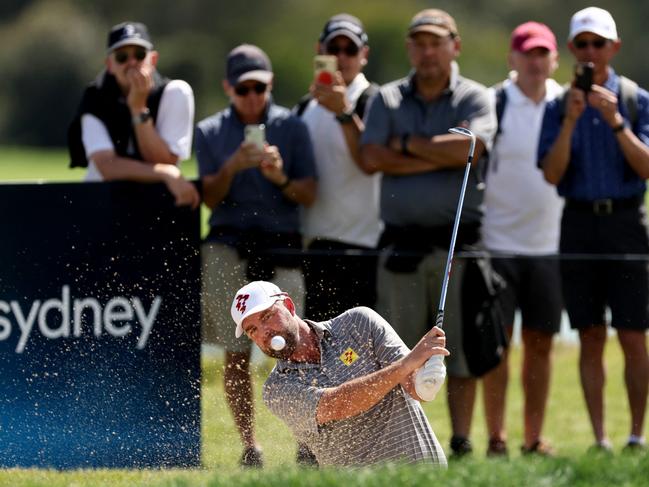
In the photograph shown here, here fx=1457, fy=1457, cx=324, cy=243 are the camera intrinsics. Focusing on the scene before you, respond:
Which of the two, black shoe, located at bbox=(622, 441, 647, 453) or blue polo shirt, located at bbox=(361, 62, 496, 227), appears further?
blue polo shirt, located at bbox=(361, 62, 496, 227)

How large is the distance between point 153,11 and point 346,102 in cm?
4211

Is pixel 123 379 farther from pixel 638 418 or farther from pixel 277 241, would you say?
pixel 638 418

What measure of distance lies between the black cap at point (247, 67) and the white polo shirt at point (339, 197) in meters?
0.47

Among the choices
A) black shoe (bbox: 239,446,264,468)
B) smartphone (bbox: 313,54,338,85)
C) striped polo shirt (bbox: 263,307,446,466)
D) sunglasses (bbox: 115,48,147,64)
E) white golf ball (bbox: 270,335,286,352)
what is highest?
sunglasses (bbox: 115,48,147,64)

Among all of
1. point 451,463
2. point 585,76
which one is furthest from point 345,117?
point 451,463

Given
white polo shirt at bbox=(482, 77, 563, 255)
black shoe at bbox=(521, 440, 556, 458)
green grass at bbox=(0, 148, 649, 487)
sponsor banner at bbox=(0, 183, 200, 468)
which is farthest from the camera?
white polo shirt at bbox=(482, 77, 563, 255)

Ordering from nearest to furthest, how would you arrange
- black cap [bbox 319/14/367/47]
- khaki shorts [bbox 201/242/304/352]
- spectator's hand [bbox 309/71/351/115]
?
khaki shorts [bbox 201/242/304/352] < spectator's hand [bbox 309/71/351/115] < black cap [bbox 319/14/367/47]

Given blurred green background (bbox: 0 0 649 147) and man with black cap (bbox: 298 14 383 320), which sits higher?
blurred green background (bbox: 0 0 649 147)

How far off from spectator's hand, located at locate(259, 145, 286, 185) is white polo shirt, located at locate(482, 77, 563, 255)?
1.26m

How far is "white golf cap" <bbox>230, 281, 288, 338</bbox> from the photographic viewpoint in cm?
593

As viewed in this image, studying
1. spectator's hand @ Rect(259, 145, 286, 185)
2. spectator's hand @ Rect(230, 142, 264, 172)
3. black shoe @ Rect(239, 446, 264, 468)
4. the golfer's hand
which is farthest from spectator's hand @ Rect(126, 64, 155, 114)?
the golfer's hand

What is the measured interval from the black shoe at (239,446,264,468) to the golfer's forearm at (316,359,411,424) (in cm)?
166

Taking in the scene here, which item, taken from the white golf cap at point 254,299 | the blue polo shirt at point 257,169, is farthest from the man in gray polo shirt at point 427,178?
the white golf cap at point 254,299

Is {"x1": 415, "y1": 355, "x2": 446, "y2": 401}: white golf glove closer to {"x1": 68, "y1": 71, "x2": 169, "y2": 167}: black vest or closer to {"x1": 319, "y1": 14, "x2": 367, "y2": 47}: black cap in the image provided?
{"x1": 68, "y1": 71, "x2": 169, "y2": 167}: black vest
